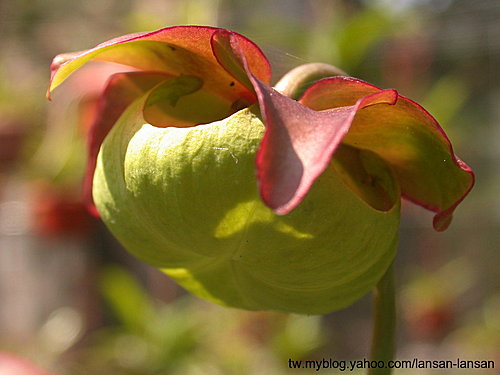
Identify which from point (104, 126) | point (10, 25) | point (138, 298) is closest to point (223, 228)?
point (104, 126)

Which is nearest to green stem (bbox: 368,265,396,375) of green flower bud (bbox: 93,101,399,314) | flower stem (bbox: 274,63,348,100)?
green flower bud (bbox: 93,101,399,314)

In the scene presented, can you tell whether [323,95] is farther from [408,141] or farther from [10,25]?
[10,25]

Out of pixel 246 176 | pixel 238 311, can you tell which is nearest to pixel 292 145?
pixel 246 176

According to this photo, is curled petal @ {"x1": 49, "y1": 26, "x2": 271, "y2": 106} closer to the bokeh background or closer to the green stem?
the green stem

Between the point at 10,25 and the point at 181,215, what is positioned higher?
the point at 181,215

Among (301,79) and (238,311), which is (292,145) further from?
(238,311)

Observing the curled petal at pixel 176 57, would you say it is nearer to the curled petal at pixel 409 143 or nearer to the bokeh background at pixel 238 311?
the curled petal at pixel 409 143

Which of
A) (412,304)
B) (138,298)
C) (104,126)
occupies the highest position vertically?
(104,126)
